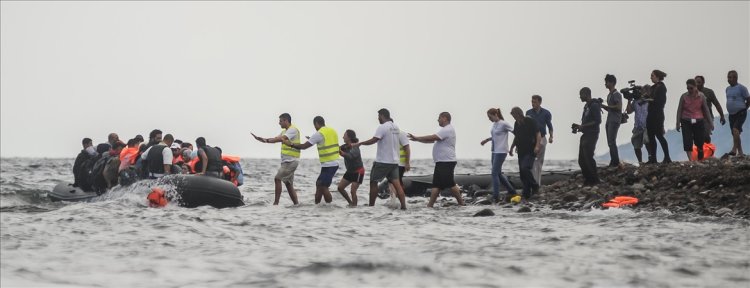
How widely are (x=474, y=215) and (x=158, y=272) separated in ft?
24.1

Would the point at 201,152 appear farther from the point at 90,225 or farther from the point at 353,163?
the point at 90,225

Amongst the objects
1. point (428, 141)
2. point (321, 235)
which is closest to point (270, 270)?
point (321, 235)

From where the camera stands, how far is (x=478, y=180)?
2419cm

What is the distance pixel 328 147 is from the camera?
17469mm

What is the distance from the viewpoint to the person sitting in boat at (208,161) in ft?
64.5

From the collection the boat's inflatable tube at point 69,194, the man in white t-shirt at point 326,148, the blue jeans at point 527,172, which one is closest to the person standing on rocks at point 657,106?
the blue jeans at point 527,172

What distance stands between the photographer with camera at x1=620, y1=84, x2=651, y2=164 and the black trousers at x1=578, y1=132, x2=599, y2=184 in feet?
3.91

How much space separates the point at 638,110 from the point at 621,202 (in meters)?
3.86

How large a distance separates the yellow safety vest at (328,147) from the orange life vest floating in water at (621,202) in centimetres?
504

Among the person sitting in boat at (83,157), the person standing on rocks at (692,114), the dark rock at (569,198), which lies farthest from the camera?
the person sitting in boat at (83,157)

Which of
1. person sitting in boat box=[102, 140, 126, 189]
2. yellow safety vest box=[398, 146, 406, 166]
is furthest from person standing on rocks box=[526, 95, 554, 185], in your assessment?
person sitting in boat box=[102, 140, 126, 189]

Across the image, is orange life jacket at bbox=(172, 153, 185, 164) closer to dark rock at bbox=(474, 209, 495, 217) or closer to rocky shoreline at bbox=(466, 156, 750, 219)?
rocky shoreline at bbox=(466, 156, 750, 219)

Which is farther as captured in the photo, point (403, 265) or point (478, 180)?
point (478, 180)

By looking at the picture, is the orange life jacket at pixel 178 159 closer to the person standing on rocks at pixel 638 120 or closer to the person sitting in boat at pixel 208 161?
the person sitting in boat at pixel 208 161
